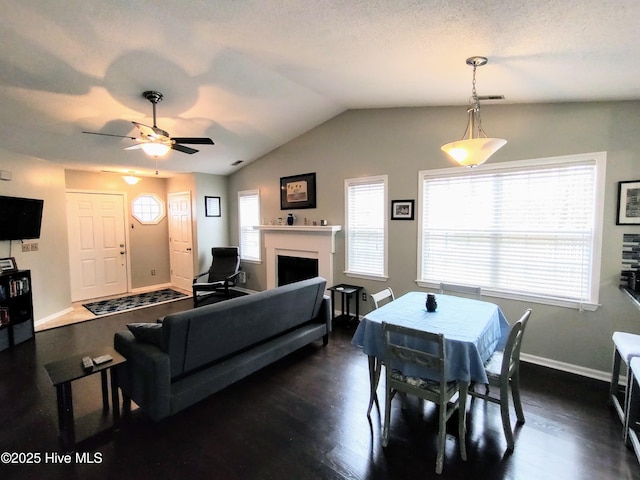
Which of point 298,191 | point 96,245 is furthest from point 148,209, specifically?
point 298,191

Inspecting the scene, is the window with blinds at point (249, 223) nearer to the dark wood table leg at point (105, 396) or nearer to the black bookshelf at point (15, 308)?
the black bookshelf at point (15, 308)

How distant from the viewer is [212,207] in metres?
6.51

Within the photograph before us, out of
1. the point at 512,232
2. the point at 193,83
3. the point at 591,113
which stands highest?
the point at 193,83

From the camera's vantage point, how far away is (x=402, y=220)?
4094 mm

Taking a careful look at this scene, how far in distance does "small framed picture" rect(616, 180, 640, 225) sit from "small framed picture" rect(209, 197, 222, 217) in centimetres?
625

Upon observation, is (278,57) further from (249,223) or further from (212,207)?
(212,207)

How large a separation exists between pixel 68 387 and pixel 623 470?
12.1ft

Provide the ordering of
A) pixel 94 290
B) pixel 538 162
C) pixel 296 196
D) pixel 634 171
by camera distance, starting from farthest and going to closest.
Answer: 1. pixel 94 290
2. pixel 296 196
3. pixel 538 162
4. pixel 634 171

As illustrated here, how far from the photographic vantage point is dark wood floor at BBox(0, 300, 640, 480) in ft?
6.17

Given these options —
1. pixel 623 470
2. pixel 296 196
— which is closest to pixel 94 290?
pixel 296 196

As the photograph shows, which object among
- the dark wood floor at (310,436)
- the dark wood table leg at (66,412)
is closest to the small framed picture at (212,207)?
the dark wood floor at (310,436)

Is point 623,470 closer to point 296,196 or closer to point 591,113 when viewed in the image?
point 591,113

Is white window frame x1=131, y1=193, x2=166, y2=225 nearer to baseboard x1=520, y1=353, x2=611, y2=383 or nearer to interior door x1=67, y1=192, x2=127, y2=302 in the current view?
interior door x1=67, y1=192, x2=127, y2=302

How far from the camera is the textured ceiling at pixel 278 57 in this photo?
1.82 m
